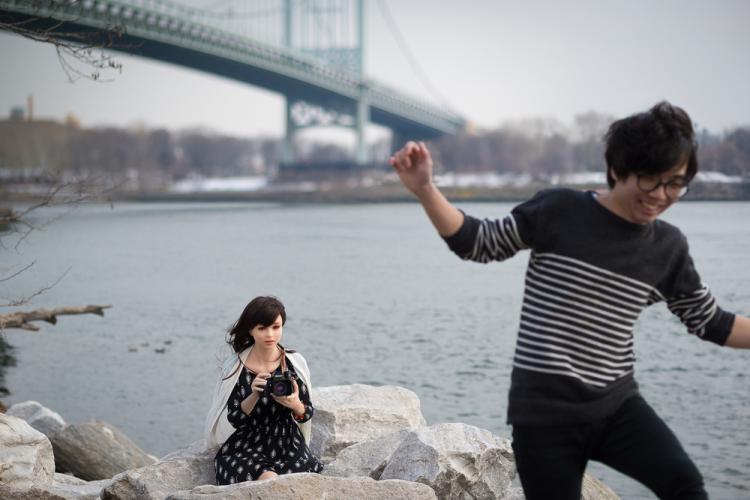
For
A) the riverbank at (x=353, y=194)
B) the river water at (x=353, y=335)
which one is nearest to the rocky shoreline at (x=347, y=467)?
the river water at (x=353, y=335)

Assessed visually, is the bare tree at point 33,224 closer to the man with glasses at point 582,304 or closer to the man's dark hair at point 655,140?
the man with glasses at point 582,304

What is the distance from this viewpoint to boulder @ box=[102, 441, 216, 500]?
322 cm

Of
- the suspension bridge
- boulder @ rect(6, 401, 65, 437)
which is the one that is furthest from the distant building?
boulder @ rect(6, 401, 65, 437)

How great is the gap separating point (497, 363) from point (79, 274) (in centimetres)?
1146

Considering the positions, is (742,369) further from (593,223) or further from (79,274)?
(79,274)

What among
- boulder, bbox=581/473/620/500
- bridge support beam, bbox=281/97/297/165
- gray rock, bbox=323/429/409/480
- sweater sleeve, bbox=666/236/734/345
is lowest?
boulder, bbox=581/473/620/500

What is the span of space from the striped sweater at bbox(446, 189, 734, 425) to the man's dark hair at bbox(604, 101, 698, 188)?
123 millimetres

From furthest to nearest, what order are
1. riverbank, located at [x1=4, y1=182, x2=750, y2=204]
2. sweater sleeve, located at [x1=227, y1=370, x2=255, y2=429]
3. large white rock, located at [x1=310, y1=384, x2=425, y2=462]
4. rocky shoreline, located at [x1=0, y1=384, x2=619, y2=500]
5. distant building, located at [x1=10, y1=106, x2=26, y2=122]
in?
distant building, located at [x1=10, y1=106, x2=26, y2=122], riverbank, located at [x1=4, y1=182, x2=750, y2=204], large white rock, located at [x1=310, y1=384, x2=425, y2=462], sweater sleeve, located at [x1=227, y1=370, x2=255, y2=429], rocky shoreline, located at [x1=0, y1=384, x2=619, y2=500]

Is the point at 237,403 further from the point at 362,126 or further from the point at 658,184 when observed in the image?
the point at 362,126

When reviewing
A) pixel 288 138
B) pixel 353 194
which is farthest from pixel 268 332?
pixel 288 138

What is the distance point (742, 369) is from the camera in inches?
388

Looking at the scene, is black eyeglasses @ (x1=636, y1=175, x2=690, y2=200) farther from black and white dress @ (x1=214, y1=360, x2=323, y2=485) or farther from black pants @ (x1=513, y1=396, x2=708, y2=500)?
black and white dress @ (x1=214, y1=360, x2=323, y2=485)

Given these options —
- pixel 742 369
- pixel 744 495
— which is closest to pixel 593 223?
pixel 744 495

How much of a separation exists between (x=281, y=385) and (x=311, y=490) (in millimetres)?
372
